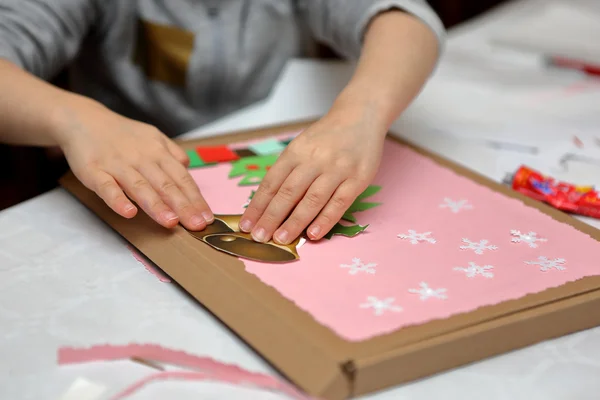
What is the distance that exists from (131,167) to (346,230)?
180mm

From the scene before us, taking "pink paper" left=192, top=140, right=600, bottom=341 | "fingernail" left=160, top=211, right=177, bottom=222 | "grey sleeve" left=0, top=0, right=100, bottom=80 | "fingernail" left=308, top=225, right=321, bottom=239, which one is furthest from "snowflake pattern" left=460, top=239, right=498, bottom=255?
"grey sleeve" left=0, top=0, right=100, bottom=80

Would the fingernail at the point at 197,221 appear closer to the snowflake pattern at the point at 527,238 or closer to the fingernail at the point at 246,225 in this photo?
the fingernail at the point at 246,225

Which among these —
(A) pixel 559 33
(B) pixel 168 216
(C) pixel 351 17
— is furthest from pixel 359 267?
(A) pixel 559 33

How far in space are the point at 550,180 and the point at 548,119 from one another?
205 millimetres

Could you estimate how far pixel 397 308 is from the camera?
0.41 m

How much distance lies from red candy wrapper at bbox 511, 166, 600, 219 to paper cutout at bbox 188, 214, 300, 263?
0.25 meters

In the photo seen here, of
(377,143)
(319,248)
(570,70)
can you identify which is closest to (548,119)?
(570,70)

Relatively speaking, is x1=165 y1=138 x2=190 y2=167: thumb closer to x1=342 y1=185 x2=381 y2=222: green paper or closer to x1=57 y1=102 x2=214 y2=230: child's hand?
x1=57 y1=102 x2=214 y2=230: child's hand

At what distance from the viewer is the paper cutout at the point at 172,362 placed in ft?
1.26

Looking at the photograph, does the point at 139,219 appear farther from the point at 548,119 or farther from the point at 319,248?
the point at 548,119

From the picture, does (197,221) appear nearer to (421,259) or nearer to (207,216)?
(207,216)

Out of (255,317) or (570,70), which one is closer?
(255,317)

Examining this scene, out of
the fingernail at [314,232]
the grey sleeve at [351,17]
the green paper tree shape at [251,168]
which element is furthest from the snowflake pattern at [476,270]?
the grey sleeve at [351,17]

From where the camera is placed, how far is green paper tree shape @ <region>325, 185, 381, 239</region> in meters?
0.51
